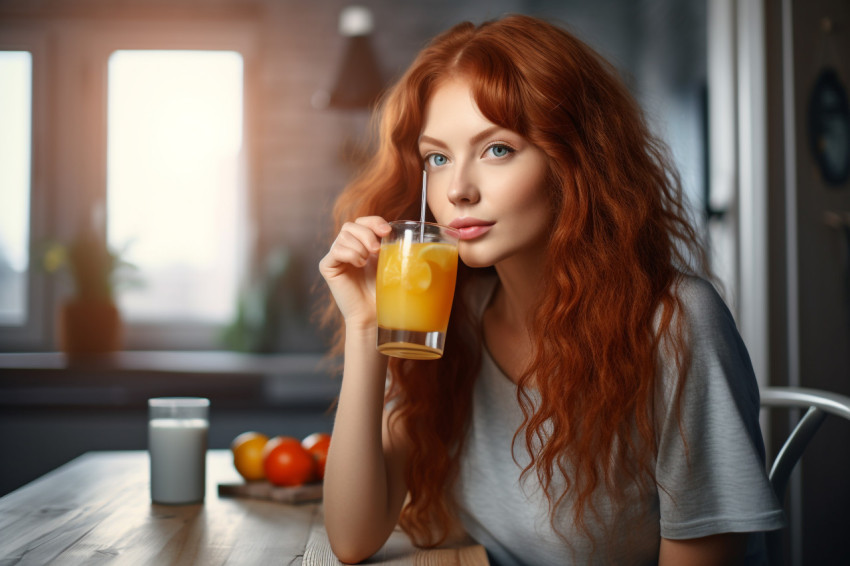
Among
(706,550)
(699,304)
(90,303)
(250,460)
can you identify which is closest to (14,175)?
(90,303)

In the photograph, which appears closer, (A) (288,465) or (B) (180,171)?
(A) (288,465)

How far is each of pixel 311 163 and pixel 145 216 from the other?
2.90 ft

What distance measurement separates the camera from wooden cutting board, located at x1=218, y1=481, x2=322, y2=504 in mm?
1307

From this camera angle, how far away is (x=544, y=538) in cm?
116

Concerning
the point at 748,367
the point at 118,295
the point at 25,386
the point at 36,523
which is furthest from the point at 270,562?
the point at 118,295

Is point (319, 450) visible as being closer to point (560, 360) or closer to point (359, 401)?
point (359, 401)

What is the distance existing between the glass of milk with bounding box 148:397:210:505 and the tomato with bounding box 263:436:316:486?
0.11 meters

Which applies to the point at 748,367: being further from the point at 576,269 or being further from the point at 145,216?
the point at 145,216

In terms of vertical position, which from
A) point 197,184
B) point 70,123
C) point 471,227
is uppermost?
point 70,123

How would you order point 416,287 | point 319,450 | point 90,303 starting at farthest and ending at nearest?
point 90,303
point 319,450
point 416,287

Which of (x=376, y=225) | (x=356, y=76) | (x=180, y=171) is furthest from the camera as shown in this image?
(x=180, y=171)

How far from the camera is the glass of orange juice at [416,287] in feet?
3.38

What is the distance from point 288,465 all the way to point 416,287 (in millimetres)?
479

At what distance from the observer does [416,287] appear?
40.9 inches
